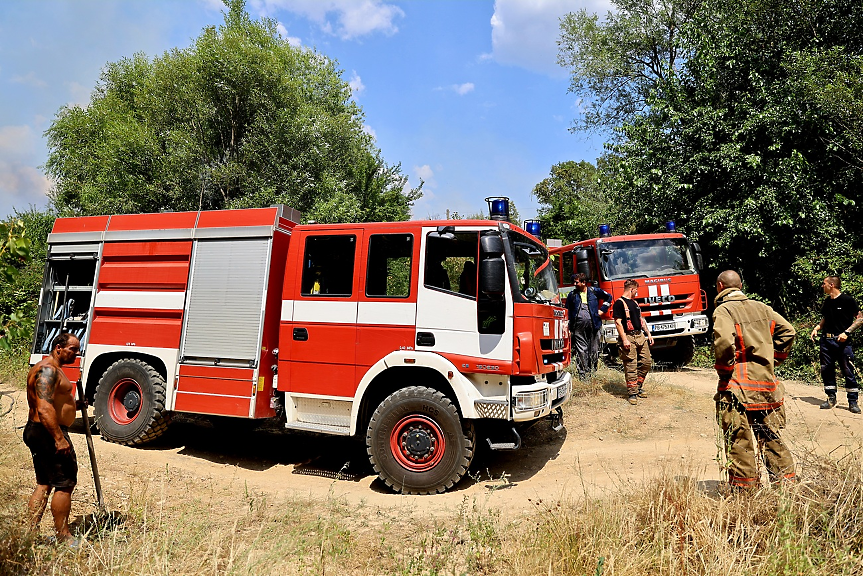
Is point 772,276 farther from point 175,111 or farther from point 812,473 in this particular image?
point 175,111

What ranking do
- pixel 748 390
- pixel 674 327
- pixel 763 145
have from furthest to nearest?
pixel 763 145 → pixel 674 327 → pixel 748 390

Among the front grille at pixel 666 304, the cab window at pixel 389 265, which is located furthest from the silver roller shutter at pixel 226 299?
the front grille at pixel 666 304

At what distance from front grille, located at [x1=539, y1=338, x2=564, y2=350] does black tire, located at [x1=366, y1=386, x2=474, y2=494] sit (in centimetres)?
107

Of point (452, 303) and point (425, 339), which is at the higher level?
point (452, 303)

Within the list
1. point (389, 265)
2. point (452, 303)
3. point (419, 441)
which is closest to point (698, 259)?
point (452, 303)

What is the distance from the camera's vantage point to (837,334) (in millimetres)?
7934

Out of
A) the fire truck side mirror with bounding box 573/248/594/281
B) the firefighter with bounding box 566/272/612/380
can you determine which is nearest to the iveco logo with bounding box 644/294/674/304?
the firefighter with bounding box 566/272/612/380

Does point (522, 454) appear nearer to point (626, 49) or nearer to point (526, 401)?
point (526, 401)

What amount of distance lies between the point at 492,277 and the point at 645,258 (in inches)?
281

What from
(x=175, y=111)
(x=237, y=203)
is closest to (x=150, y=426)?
(x=237, y=203)

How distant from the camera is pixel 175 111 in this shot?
17.9m

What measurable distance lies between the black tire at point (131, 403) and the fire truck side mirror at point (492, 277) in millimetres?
4330

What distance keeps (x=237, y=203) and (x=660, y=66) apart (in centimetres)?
1468

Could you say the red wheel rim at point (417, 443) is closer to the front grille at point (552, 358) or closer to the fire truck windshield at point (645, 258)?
the front grille at point (552, 358)
